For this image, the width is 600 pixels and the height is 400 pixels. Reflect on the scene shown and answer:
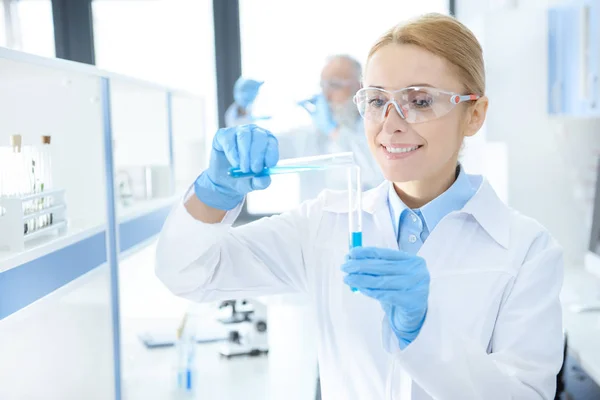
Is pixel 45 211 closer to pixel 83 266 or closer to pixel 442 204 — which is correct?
pixel 83 266

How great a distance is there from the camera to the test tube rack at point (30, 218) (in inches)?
51.7

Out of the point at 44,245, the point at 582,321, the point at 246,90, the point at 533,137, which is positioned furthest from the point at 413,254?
the point at 246,90

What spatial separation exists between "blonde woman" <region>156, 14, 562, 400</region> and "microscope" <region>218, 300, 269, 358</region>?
2.60 feet

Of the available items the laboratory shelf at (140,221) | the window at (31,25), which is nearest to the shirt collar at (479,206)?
the laboratory shelf at (140,221)

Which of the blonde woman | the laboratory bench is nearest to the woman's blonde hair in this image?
the blonde woman

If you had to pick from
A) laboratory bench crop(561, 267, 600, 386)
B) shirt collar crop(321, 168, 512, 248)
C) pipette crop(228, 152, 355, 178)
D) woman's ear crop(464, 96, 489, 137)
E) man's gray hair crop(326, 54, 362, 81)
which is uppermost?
man's gray hair crop(326, 54, 362, 81)

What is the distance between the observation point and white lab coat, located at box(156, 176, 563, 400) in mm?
1205

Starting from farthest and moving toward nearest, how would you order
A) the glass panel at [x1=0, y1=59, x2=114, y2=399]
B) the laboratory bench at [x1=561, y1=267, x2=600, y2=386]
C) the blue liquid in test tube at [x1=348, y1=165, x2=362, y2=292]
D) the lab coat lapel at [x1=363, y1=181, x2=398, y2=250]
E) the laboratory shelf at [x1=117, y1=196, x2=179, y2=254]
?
1. the laboratory bench at [x1=561, y1=267, x2=600, y2=386]
2. the laboratory shelf at [x1=117, y1=196, x2=179, y2=254]
3. the glass panel at [x1=0, y1=59, x2=114, y2=399]
4. the lab coat lapel at [x1=363, y1=181, x2=398, y2=250]
5. the blue liquid in test tube at [x1=348, y1=165, x2=362, y2=292]

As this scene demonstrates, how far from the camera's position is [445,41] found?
4.53ft

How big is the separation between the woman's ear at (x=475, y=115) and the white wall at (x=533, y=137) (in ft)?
6.88

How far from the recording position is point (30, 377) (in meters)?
1.77

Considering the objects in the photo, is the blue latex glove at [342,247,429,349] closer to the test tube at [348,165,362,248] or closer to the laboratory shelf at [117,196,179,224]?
the test tube at [348,165,362,248]

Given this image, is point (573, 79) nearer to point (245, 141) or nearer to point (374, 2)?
point (374, 2)

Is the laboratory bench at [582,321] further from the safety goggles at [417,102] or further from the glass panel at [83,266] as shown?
the glass panel at [83,266]
